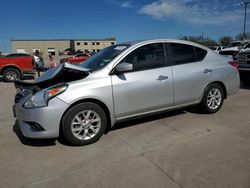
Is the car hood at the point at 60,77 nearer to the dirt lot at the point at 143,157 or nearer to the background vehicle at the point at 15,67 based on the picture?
the dirt lot at the point at 143,157

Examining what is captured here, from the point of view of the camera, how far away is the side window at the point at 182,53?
477cm

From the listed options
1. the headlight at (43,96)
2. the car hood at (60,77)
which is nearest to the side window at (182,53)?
the car hood at (60,77)

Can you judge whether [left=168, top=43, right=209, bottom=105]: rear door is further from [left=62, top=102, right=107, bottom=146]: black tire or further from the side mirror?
[left=62, top=102, right=107, bottom=146]: black tire

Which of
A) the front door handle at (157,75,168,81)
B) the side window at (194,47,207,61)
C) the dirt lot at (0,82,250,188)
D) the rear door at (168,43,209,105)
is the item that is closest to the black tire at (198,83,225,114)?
the rear door at (168,43,209,105)

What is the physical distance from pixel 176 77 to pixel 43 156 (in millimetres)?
2672

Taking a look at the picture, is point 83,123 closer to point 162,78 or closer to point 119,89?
point 119,89

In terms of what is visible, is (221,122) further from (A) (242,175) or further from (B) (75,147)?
(B) (75,147)

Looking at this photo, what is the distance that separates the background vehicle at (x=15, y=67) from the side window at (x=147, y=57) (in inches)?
415

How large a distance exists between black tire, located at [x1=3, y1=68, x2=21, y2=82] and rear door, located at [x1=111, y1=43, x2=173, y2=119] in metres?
10.7

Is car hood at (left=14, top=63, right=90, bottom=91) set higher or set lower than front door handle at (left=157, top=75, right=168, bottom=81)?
higher

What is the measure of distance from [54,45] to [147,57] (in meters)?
89.8

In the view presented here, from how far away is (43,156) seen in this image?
365 cm

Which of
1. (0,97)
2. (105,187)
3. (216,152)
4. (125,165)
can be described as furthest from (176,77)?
(0,97)

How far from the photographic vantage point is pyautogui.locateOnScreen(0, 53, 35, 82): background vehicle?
13188mm
